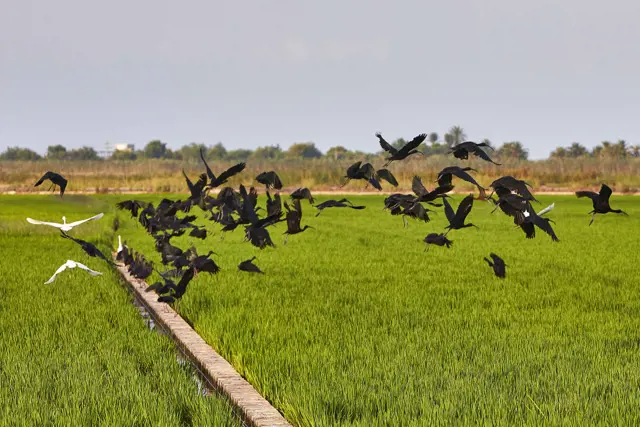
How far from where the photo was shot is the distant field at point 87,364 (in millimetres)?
4750

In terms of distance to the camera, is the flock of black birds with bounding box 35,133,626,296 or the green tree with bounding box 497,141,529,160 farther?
the green tree with bounding box 497,141,529,160

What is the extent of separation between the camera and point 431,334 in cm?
708

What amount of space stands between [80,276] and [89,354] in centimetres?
Result: 549

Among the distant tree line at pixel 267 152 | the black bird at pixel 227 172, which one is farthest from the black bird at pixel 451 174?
→ the distant tree line at pixel 267 152

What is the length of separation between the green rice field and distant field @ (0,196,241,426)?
20 mm

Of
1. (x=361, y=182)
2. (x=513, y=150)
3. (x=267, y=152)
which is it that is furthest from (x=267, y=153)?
(x=361, y=182)

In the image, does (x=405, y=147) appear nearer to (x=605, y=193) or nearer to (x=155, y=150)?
(x=605, y=193)

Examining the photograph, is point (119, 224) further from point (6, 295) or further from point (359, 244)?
point (6, 295)

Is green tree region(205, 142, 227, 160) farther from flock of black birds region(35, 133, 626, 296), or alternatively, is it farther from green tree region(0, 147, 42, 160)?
flock of black birds region(35, 133, 626, 296)

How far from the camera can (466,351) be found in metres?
6.38

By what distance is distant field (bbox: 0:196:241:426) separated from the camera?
4750 millimetres

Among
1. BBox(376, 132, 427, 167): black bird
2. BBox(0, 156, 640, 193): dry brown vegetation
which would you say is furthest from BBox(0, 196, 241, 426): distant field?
BBox(0, 156, 640, 193): dry brown vegetation

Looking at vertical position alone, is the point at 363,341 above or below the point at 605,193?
below

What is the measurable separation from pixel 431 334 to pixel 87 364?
267 centimetres
